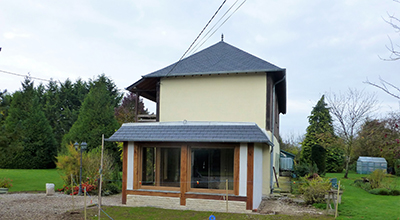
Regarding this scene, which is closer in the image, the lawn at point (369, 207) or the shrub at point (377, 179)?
the lawn at point (369, 207)

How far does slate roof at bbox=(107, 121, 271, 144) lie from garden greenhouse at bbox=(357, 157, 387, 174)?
22.5m

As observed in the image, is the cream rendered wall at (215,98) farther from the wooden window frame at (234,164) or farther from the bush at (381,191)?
the bush at (381,191)

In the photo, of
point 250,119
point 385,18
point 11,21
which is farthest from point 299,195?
point 11,21

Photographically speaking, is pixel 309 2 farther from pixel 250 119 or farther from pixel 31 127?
pixel 31 127

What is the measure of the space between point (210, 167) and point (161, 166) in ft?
6.50

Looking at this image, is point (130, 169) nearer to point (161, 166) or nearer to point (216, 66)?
point (161, 166)

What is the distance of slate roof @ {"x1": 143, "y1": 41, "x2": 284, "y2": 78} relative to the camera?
14375 mm

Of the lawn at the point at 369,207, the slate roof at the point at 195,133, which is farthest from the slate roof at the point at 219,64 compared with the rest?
the lawn at the point at 369,207

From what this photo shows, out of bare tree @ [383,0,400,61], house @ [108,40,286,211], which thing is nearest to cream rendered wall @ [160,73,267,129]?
house @ [108,40,286,211]

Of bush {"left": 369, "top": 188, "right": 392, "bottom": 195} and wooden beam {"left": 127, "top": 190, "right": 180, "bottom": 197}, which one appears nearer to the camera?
wooden beam {"left": 127, "top": 190, "right": 180, "bottom": 197}

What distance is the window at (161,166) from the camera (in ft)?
40.3

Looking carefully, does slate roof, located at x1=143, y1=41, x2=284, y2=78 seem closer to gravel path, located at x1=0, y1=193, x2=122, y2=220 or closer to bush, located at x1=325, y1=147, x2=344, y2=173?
gravel path, located at x1=0, y1=193, x2=122, y2=220

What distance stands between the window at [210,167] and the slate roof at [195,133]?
65cm

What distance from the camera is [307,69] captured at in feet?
59.3
